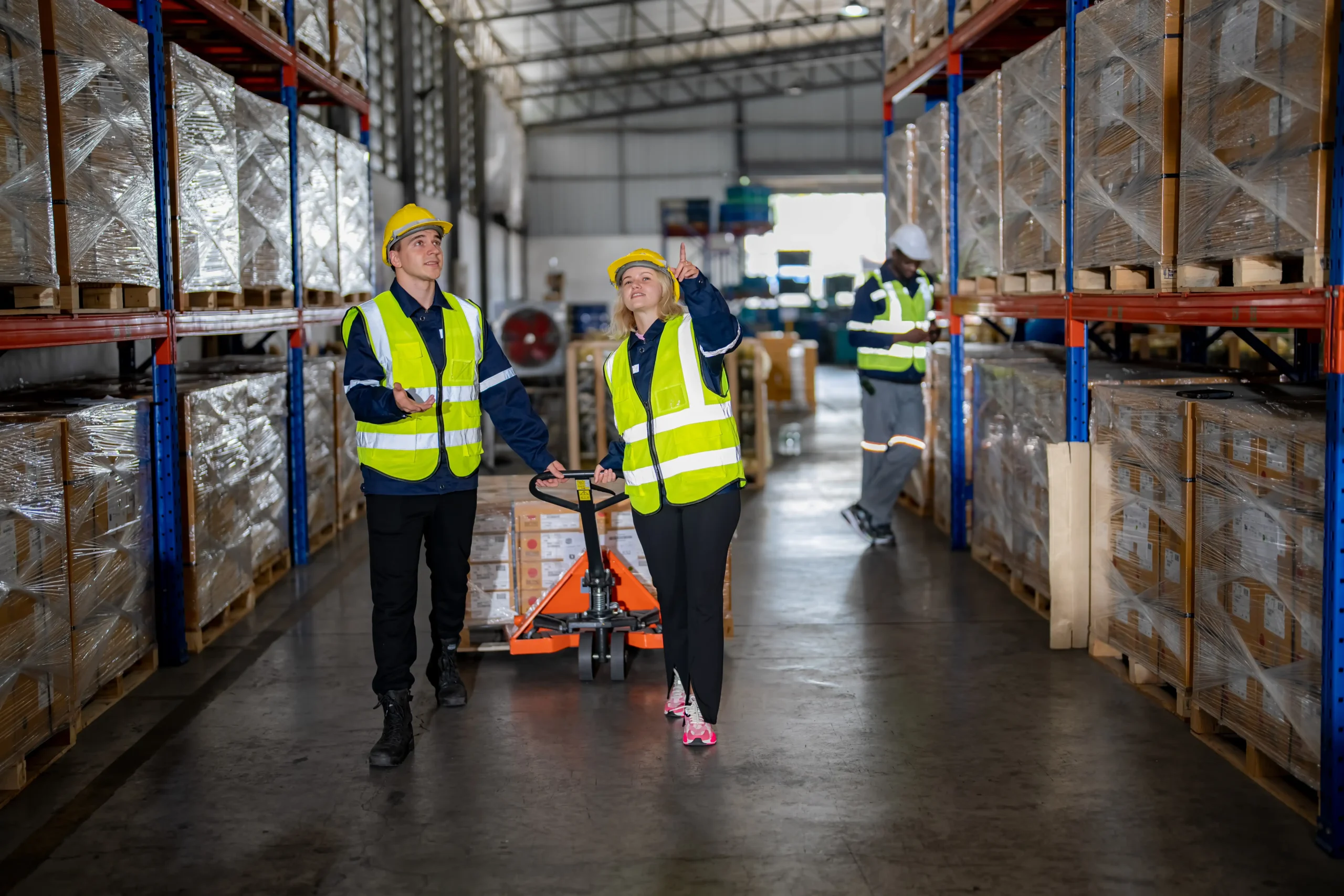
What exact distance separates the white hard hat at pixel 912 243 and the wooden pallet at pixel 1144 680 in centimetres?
344

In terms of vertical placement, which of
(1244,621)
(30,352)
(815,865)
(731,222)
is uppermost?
(731,222)

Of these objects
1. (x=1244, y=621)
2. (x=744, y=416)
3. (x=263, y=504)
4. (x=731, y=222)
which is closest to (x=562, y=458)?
(x=744, y=416)

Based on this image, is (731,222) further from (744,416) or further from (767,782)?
(767,782)

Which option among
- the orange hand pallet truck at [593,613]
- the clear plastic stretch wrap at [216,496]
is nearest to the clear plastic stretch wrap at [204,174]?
the clear plastic stretch wrap at [216,496]

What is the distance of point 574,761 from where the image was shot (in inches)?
182

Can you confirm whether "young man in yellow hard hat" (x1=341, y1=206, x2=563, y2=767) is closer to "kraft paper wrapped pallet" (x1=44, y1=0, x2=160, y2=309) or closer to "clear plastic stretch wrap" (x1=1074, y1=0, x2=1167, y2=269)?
"kraft paper wrapped pallet" (x1=44, y1=0, x2=160, y2=309)

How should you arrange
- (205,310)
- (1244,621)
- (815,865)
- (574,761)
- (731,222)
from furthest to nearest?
1. (731,222)
2. (205,310)
3. (574,761)
4. (1244,621)
5. (815,865)

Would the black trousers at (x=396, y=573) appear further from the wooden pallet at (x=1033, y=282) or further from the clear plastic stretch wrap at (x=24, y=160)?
the wooden pallet at (x=1033, y=282)

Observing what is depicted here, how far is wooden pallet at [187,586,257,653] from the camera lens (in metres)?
6.25

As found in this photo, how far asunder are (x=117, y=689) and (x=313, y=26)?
16.5ft

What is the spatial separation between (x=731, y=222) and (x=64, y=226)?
24112 mm

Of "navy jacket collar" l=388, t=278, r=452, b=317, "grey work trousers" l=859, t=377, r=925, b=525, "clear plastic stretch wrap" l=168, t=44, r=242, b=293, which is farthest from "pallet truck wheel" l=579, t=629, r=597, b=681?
"grey work trousers" l=859, t=377, r=925, b=525

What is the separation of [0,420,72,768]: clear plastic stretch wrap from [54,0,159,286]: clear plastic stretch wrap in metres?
0.79

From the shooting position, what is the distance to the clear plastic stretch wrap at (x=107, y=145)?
4.82 metres
